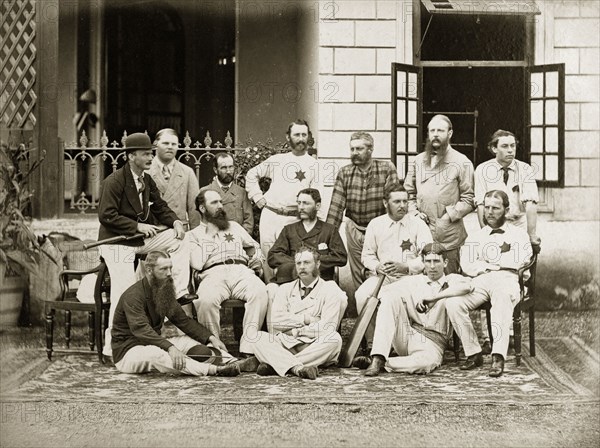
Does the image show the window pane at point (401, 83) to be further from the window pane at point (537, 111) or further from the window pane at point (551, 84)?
the window pane at point (551, 84)

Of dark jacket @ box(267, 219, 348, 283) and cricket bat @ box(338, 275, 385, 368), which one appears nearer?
cricket bat @ box(338, 275, 385, 368)

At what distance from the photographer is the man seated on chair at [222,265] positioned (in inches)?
257

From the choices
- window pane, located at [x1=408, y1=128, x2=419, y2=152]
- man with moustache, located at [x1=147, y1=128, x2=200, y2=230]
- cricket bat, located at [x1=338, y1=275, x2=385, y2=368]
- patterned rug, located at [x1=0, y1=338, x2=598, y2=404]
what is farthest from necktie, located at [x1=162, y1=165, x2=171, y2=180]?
window pane, located at [x1=408, y1=128, x2=419, y2=152]

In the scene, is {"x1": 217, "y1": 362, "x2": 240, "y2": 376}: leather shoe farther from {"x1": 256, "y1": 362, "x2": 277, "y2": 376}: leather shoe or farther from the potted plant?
the potted plant

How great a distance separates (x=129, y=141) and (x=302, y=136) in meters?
1.15

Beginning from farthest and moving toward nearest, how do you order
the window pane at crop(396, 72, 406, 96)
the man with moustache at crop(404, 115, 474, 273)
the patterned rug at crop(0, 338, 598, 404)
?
the window pane at crop(396, 72, 406, 96) < the man with moustache at crop(404, 115, 474, 273) < the patterned rug at crop(0, 338, 598, 404)

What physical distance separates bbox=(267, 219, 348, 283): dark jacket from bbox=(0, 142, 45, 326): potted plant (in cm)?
145

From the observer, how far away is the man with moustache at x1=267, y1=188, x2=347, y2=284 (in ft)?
22.0

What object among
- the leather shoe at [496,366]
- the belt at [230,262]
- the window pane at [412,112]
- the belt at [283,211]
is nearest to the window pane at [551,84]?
the window pane at [412,112]

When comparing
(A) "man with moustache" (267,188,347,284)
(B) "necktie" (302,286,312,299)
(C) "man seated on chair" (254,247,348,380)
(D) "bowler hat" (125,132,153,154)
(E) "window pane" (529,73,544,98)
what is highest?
(E) "window pane" (529,73,544,98)

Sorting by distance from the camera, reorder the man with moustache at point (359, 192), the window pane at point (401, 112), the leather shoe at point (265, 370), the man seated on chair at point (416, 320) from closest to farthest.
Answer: the leather shoe at point (265, 370), the man seated on chair at point (416, 320), the man with moustache at point (359, 192), the window pane at point (401, 112)

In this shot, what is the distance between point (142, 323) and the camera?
607cm

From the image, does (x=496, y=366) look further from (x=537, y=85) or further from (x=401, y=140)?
(x=401, y=140)

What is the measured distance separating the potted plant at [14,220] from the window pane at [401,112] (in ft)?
7.75
